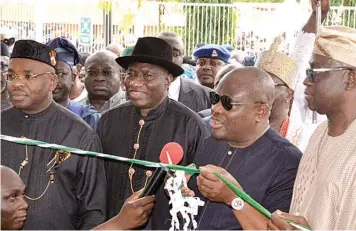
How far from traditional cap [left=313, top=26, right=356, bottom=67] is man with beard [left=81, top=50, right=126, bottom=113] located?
405 cm

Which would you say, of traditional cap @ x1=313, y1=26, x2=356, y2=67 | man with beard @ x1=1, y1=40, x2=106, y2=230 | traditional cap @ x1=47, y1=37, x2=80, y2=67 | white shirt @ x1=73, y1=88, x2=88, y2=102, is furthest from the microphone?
white shirt @ x1=73, y1=88, x2=88, y2=102

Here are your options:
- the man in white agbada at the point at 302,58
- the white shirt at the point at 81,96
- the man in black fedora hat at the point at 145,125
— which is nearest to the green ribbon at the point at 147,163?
the man in black fedora hat at the point at 145,125

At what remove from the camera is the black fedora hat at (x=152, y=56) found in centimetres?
607

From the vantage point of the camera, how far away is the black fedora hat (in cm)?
607

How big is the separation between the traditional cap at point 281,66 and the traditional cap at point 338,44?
1.66 metres

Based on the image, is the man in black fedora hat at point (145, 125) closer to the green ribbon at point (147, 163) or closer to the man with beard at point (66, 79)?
the green ribbon at point (147, 163)

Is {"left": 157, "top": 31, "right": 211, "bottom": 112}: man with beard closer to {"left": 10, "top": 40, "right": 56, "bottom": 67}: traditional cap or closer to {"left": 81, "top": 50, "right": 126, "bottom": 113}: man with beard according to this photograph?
{"left": 81, "top": 50, "right": 126, "bottom": 113}: man with beard

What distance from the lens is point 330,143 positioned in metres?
4.48

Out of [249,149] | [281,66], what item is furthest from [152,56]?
[249,149]

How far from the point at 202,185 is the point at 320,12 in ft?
8.95

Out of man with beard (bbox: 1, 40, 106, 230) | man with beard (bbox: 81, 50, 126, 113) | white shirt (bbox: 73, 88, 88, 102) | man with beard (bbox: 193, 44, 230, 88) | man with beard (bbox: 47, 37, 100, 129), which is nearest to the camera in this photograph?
man with beard (bbox: 1, 40, 106, 230)

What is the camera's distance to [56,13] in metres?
23.5

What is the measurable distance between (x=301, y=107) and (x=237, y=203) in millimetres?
3962

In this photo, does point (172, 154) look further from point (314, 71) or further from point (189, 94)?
point (189, 94)
